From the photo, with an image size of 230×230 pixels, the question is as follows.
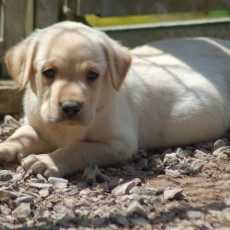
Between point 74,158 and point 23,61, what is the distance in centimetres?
95

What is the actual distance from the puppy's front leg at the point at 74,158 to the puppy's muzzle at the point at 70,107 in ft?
1.38

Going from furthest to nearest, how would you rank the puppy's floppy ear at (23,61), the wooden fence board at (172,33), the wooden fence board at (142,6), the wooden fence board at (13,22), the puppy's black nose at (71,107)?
the wooden fence board at (172,33), the wooden fence board at (142,6), the wooden fence board at (13,22), the puppy's floppy ear at (23,61), the puppy's black nose at (71,107)

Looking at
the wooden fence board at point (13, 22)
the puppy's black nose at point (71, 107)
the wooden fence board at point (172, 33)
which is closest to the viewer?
the puppy's black nose at point (71, 107)

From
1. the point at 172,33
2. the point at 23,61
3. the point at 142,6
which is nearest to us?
the point at 23,61

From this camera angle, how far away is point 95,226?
3.41 m

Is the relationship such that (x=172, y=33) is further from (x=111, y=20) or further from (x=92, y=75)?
(x=92, y=75)

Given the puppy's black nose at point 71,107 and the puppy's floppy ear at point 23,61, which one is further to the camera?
the puppy's floppy ear at point 23,61

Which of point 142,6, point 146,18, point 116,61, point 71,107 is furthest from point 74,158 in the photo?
point 146,18

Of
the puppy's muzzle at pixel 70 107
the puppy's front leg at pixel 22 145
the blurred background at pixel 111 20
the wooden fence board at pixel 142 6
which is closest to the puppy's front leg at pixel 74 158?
the puppy's front leg at pixel 22 145

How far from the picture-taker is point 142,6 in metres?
6.38

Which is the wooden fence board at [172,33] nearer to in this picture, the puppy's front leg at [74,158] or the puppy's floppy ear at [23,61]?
the puppy's floppy ear at [23,61]

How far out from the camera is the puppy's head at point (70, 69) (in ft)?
14.1

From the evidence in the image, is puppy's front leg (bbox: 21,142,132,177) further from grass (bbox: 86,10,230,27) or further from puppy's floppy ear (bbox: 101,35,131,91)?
grass (bbox: 86,10,230,27)

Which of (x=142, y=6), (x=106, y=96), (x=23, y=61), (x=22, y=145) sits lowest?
(x=22, y=145)
